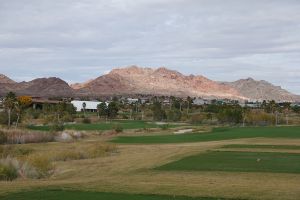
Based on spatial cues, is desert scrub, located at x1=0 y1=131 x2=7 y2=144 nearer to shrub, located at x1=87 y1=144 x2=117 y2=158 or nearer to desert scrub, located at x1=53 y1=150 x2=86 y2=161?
shrub, located at x1=87 y1=144 x2=117 y2=158

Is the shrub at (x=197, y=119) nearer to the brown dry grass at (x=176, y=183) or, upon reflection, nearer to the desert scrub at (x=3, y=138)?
the desert scrub at (x=3, y=138)

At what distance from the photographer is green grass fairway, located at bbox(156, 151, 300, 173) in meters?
32.2

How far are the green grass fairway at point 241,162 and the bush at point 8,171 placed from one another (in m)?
8.50

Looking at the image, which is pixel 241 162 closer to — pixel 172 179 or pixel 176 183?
pixel 172 179

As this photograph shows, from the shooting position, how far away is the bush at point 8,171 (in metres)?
29.1

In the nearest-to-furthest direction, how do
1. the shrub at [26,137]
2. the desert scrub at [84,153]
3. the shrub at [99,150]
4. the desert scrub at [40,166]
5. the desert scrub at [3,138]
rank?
the desert scrub at [40,166] < the desert scrub at [84,153] < the shrub at [99,150] < the desert scrub at [3,138] < the shrub at [26,137]

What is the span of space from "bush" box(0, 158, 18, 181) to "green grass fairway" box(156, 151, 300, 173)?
27.9ft

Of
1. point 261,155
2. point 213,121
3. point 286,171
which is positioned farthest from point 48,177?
point 213,121

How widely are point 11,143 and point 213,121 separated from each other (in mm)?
73881

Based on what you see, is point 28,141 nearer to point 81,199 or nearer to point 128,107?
point 81,199

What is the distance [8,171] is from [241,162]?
15060mm

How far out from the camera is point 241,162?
36.3 metres

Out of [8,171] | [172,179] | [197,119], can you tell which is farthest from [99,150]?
[197,119]

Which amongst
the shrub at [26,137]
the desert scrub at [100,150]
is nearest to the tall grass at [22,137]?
the shrub at [26,137]
